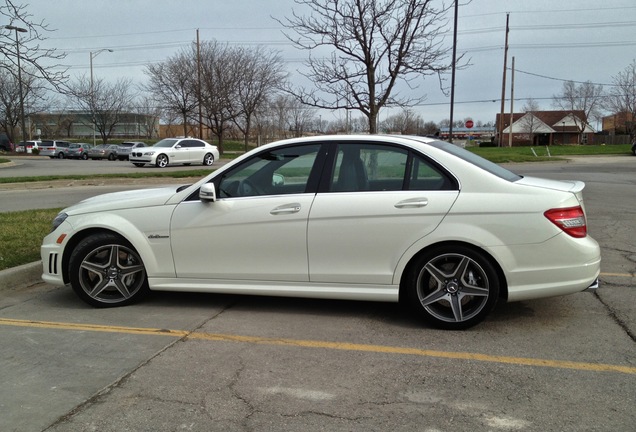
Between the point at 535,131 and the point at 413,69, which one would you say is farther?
the point at 535,131

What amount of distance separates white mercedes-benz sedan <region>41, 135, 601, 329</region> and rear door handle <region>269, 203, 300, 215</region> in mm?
12

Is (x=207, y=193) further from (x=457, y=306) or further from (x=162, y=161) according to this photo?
(x=162, y=161)

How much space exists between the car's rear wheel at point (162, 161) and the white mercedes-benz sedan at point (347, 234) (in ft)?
74.8

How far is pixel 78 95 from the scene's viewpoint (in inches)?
321

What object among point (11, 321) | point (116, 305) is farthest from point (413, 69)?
point (11, 321)

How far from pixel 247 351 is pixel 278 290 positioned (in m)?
0.77

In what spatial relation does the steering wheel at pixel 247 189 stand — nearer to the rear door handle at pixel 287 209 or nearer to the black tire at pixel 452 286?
the rear door handle at pixel 287 209

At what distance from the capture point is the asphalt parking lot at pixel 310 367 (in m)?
2.87

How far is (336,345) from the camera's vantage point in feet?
12.7

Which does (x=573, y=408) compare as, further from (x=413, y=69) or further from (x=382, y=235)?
(x=413, y=69)

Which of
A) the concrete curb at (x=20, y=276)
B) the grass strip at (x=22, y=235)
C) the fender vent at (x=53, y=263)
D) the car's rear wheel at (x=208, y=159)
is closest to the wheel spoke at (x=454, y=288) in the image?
the fender vent at (x=53, y=263)

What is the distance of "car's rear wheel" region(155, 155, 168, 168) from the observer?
26.8 meters

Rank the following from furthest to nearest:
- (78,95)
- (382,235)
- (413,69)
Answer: (413,69)
(78,95)
(382,235)

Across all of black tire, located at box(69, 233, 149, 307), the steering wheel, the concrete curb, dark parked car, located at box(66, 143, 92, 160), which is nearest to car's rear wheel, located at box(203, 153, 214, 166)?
Answer: dark parked car, located at box(66, 143, 92, 160)
